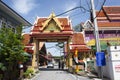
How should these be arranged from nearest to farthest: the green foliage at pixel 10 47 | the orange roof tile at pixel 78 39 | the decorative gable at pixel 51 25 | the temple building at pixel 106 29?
the green foliage at pixel 10 47 < the decorative gable at pixel 51 25 < the orange roof tile at pixel 78 39 < the temple building at pixel 106 29

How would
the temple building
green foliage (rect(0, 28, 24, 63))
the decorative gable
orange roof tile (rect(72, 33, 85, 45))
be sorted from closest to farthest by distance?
green foliage (rect(0, 28, 24, 63))
the decorative gable
orange roof tile (rect(72, 33, 85, 45))
the temple building

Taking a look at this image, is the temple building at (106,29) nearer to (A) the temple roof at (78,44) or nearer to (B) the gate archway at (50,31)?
(A) the temple roof at (78,44)

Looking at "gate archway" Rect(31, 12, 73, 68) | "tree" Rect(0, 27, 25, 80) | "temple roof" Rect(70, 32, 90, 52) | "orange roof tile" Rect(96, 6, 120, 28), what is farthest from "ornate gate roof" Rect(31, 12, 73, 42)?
"orange roof tile" Rect(96, 6, 120, 28)

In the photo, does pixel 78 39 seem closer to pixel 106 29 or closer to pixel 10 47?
pixel 106 29

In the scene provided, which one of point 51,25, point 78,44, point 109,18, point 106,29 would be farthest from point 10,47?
point 109,18

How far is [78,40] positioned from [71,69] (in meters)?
5.73

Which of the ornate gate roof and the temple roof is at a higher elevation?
the ornate gate roof

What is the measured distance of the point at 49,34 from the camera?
103 feet

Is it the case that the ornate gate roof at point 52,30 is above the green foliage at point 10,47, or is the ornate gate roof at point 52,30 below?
above

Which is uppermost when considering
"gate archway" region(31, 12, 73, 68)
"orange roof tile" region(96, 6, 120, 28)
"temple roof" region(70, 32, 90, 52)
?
"orange roof tile" region(96, 6, 120, 28)

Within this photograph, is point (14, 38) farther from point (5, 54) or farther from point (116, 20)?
point (116, 20)

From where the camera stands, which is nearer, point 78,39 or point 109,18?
point 78,39

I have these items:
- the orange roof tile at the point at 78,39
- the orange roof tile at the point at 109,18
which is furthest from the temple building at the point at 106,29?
the orange roof tile at the point at 78,39

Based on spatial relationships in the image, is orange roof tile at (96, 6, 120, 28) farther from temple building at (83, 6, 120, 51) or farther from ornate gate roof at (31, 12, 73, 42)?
ornate gate roof at (31, 12, 73, 42)
